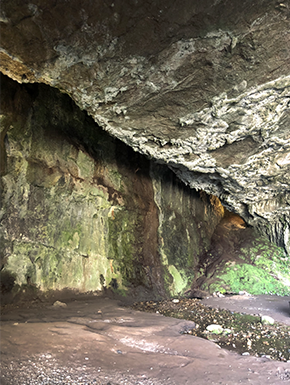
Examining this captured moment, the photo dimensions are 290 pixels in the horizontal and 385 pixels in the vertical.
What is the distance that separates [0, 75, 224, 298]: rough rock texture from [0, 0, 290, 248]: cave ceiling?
171 cm

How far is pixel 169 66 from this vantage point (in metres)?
3.92

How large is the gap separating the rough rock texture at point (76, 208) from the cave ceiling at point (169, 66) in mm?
1709

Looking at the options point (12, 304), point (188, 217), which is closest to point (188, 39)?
point (12, 304)

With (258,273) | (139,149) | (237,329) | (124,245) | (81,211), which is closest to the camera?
(237,329)

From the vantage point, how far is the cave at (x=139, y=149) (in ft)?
10.9

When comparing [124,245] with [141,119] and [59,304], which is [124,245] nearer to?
[59,304]

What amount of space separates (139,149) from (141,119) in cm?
106

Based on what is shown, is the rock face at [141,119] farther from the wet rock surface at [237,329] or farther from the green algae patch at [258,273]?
the wet rock surface at [237,329]

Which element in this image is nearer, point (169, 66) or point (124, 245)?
point (169, 66)

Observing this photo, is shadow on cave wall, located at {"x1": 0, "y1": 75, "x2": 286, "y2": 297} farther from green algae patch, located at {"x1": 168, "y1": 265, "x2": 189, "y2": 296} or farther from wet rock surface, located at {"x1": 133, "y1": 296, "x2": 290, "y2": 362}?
wet rock surface, located at {"x1": 133, "y1": 296, "x2": 290, "y2": 362}

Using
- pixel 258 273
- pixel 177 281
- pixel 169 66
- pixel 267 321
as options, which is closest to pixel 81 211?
pixel 177 281

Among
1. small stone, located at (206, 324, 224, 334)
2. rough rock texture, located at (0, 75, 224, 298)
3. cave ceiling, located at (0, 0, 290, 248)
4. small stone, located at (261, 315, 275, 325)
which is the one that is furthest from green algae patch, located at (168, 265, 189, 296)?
cave ceiling, located at (0, 0, 290, 248)

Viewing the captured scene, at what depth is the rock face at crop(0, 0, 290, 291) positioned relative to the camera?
3260 mm

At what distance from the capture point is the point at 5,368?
2.40m
